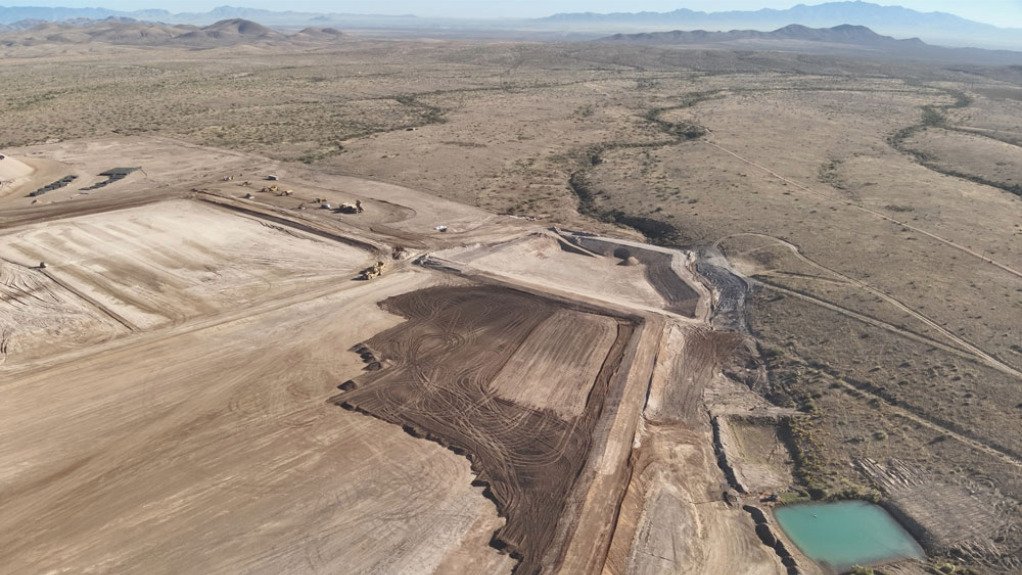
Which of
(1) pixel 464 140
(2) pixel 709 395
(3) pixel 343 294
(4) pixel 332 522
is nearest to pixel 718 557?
(2) pixel 709 395

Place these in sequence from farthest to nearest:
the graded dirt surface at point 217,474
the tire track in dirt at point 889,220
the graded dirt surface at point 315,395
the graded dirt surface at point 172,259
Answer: the tire track in dirt at point 889,220 → the graded dirt surface at point 172,259 → the graded dirt surface at point 315,395 → the graded dirt surface at point 217,474

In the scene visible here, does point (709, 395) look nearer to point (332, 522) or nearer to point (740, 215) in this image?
point (332, 522)

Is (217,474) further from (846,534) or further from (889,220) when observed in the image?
(889,220)

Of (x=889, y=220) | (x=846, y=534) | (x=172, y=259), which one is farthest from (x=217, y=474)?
(x=889, y=220)

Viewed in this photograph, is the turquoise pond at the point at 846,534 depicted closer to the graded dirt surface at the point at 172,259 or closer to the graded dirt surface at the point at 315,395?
the graded dirt surface at the point at 315,395

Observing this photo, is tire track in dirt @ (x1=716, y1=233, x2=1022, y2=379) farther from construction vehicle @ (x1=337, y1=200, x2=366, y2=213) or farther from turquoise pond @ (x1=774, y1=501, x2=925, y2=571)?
construction vehicle @ (x1=337, y1=200, x2=366, y2=213)

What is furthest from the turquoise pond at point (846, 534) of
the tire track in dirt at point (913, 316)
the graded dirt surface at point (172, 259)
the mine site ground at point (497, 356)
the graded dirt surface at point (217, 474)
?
the graded dirt surface at point (172, 259)
